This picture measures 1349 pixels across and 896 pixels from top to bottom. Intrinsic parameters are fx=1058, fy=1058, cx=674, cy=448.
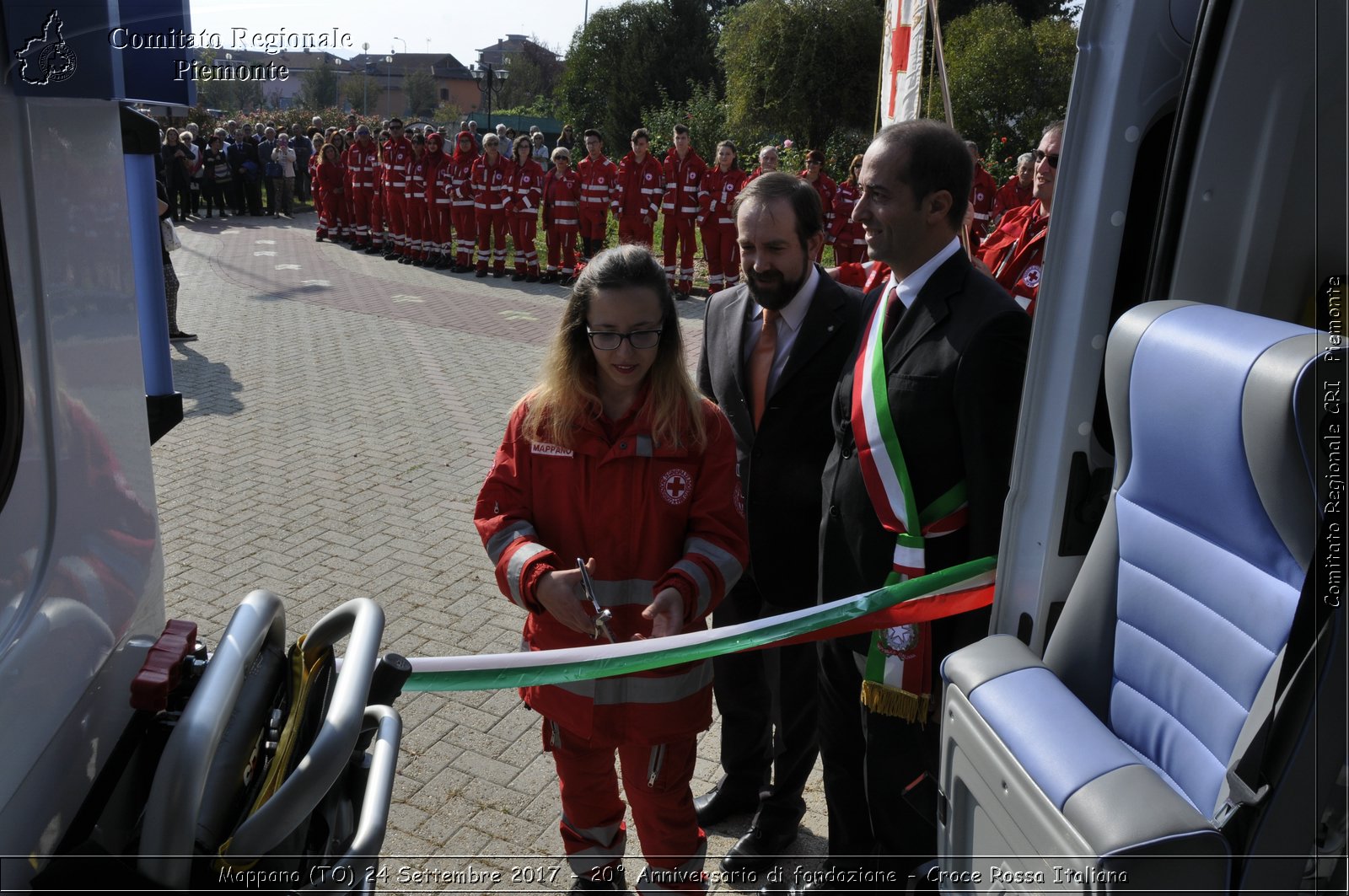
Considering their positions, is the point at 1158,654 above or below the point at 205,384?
above

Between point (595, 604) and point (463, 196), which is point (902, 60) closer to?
point (595, 604)

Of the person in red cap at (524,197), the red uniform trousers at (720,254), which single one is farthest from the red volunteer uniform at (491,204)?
the red uniform trousers at (720,254)

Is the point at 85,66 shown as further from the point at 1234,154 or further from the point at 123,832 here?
the point at 1234,154

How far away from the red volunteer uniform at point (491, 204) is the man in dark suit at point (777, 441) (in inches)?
520

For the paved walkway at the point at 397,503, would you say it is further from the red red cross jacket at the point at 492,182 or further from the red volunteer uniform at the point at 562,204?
the red red cross jacket at the point at 492,182

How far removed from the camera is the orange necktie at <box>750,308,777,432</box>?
333 centimetres

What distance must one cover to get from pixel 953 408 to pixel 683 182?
12985 millimetres

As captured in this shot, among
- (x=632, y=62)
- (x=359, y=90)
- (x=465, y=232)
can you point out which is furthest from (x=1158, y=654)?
(x=359, y=90)

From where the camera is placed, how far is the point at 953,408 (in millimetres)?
2615

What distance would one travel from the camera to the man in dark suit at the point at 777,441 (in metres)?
3.22

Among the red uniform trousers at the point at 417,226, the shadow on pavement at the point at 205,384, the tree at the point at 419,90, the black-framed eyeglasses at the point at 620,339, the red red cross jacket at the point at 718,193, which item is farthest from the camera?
the tree at the point at 419,90

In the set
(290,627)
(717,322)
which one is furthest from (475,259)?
(717,322)

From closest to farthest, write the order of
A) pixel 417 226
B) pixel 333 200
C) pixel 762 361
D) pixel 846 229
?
pixel 762 361, pixel 846 229, pixel 417 226, pixel 333 200

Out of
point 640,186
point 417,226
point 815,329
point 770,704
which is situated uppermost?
point 640,186
